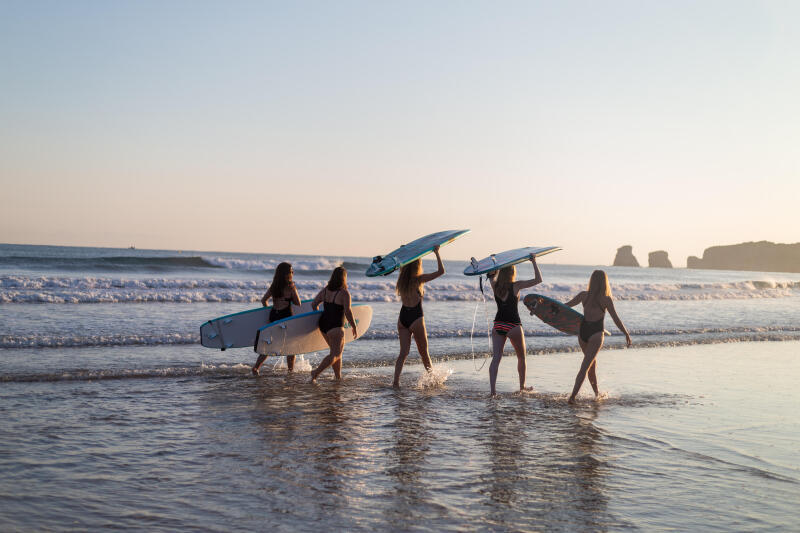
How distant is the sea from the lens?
4250 mm

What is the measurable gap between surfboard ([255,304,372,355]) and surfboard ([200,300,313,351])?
55cm

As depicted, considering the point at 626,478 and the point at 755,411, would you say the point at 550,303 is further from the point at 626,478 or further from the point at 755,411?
the point at 626,478

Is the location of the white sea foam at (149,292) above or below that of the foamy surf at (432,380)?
above

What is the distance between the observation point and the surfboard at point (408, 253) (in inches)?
340

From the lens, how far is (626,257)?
15775 cm

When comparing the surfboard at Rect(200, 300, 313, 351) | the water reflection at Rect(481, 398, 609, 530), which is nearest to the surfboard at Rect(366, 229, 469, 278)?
the surfboard at Rect(200, 300, 313, 351)

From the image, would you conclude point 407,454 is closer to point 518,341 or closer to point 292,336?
point 518,341

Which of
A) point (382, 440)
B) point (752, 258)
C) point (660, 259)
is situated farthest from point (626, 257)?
point (382, 440)

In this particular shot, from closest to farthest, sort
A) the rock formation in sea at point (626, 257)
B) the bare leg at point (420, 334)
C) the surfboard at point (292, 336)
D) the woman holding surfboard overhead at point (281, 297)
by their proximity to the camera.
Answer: the bare leg at point (420, 334) → the surfboard at point (292, 336) → the woman holding surfboard overhead at point (281, 297) → the rock formation in sea at point (626, 257)

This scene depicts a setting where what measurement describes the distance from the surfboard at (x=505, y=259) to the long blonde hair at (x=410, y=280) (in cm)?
78

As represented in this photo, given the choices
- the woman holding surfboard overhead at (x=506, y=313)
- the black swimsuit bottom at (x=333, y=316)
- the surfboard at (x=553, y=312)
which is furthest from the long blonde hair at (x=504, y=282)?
the black swimsuit bottom at (x=333, y=316)

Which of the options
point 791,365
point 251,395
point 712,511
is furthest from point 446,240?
point 791,365

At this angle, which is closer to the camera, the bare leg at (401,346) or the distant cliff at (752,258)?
the bare leg at (401,346)

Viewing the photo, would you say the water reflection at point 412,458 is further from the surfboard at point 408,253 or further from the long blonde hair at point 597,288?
the surfboard at point 408,253
